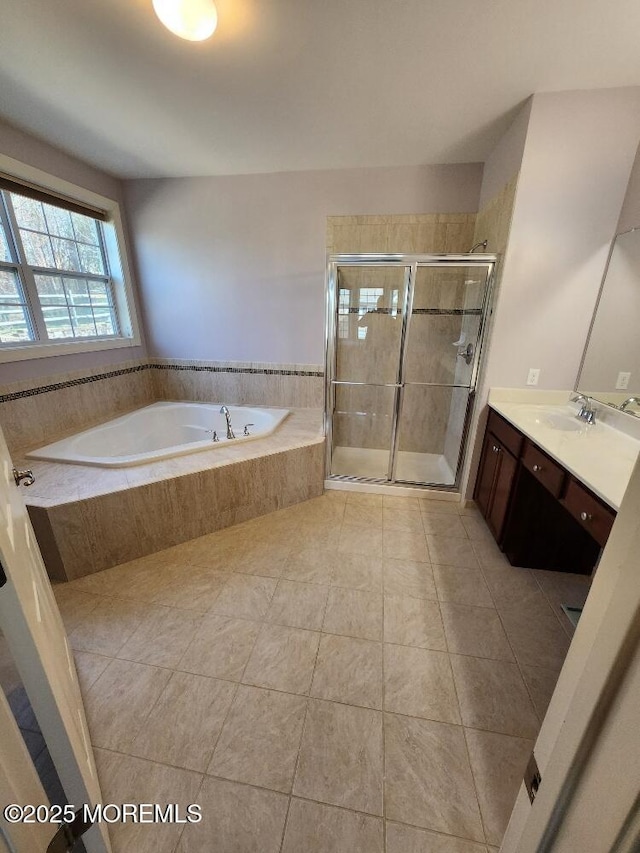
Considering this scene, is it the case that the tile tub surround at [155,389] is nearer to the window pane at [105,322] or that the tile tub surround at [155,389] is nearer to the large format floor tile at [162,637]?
the window pane at [105,322]

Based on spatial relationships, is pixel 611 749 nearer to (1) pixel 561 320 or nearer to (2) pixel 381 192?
(1) pixel 561 320

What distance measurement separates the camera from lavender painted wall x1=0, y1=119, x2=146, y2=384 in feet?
6.93

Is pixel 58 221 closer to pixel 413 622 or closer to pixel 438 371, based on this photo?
pixel 438 371

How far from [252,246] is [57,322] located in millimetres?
1703

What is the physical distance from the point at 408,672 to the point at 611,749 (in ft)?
3.98

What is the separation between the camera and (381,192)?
261 cm

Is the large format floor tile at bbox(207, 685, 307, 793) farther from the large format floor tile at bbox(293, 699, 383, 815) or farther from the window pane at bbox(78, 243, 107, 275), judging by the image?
the window pane at bbox(78, 243, 107, 275)

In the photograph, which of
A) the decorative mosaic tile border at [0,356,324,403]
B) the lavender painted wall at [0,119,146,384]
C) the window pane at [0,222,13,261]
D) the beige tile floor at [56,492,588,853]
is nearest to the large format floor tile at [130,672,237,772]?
the beige tile floor at [56,492,588,853]

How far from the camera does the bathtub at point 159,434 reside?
2.15 metres

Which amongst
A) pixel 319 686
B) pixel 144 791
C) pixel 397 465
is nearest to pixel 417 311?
pixel 397 465

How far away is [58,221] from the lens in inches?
Result: 98.7

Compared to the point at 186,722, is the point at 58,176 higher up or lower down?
higher up

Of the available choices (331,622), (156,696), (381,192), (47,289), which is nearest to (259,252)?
(381,192)

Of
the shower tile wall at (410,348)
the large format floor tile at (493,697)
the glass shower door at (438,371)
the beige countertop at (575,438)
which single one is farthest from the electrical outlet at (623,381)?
the large format floor tile at (493,697)
